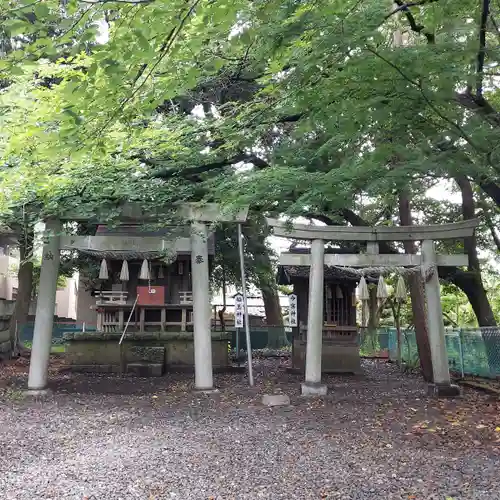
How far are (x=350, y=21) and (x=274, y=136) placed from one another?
814 cm

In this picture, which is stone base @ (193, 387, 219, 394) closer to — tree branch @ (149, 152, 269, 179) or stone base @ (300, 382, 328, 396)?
stone base @ (300, 382, 328, 396)

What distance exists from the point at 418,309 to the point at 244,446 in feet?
25.3

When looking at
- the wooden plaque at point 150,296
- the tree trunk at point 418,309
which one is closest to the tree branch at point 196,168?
the tree trunk at point 418,309

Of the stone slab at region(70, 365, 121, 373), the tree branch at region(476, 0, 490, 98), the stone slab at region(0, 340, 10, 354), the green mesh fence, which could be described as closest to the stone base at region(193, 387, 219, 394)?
the stone slab at region(70, 365, 121, 373)

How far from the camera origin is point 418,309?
41.7 ft

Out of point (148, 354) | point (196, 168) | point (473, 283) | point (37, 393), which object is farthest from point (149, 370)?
point (473, 283)

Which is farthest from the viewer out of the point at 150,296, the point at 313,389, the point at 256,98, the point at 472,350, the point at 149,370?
the point at 150,296

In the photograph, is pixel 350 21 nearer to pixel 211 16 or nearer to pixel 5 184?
pixel 211 16

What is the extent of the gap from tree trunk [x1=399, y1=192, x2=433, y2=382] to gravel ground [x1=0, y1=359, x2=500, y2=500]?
1777mm

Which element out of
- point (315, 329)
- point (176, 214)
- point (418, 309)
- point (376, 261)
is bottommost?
point (315, 329)

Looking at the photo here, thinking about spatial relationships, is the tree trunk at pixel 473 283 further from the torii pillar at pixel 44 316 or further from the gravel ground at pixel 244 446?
the torii pillar at pixel 44 316

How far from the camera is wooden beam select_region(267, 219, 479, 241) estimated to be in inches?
413

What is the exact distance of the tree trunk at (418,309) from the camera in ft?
40.3

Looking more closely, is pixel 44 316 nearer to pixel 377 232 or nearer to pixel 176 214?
pixel 176 214
